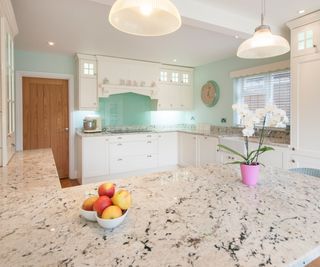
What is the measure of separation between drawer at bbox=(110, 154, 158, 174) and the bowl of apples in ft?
11.0

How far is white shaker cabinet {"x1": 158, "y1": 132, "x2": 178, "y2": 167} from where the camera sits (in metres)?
4.75

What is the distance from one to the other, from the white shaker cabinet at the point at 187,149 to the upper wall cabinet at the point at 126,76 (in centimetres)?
114

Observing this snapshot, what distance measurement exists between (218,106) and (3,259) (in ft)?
15.0

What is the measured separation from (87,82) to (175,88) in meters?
2.03

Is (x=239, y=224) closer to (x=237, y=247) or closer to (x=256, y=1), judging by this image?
(x=237, y=247)

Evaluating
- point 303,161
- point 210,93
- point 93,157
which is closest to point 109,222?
point 303,161

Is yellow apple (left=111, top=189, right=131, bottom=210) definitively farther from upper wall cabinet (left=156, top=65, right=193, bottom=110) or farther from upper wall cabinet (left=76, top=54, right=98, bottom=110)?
upper wall cabinet (left=156, top=65, right=193, bottom=110)

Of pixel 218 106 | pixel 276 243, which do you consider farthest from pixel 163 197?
pixel 218 106

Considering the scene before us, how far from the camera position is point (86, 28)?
294cm

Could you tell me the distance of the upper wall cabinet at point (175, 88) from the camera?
5082 mm

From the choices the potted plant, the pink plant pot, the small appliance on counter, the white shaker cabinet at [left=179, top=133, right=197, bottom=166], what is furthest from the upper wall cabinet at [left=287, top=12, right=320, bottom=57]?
the small appliance on counter

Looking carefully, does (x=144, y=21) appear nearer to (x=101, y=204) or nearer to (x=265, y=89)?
(x=101, y=204)

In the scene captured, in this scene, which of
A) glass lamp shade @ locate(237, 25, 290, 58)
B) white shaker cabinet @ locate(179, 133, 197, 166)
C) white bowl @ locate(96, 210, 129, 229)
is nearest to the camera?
white bowl @ locate(96, 210, 129, 229)

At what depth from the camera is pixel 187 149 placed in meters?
4.71
